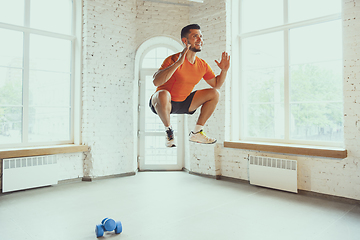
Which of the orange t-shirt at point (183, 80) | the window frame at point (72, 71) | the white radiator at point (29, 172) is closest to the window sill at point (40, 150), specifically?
the white radiator at point (29, 172)

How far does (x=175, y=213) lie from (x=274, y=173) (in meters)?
2.00

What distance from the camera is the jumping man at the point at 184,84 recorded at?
1.75m

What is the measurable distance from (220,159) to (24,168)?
3.51 m

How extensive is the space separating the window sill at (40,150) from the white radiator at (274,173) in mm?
3161

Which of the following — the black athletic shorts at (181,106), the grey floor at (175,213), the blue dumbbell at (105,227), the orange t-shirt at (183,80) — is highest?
the orange t-shirt at (183,80)

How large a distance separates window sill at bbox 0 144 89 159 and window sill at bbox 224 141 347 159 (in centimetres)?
282

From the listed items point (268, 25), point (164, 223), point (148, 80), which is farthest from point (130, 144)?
point (268, 25)

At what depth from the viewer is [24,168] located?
13.9 feet

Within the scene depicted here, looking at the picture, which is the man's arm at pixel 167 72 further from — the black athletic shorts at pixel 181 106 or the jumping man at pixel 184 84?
the black athletic shorts at pixel 181 106

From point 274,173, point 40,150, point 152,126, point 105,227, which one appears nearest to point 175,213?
point 105,227

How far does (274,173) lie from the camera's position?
14.4 feet

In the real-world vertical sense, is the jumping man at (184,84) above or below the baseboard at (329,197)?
above

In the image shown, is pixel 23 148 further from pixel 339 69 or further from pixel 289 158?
pixel 339 69

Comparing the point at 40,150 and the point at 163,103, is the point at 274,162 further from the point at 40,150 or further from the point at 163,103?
the point at 40,150
